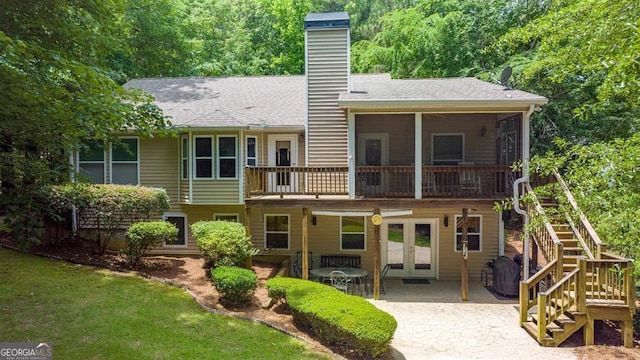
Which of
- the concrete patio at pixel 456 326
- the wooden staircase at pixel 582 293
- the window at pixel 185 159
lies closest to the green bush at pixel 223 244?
the window at pixel 185 159

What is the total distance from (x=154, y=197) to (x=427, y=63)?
612 inches

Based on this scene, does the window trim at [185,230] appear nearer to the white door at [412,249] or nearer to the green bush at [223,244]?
the green bush at [223,244]

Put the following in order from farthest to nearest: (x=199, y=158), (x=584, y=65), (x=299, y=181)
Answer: (x=199, y=158) < (x=299, y=181) < (x=584, y=65)

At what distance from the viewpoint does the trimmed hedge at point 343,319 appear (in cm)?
682

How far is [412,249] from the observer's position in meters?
13.2

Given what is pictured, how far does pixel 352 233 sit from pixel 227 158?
4.89 m

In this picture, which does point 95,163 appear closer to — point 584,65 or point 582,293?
point 584,65

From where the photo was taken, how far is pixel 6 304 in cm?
759

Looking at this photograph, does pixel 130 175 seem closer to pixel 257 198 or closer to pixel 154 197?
pixel 154 197

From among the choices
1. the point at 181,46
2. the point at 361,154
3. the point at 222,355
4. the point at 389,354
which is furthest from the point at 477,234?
the point at 181,46

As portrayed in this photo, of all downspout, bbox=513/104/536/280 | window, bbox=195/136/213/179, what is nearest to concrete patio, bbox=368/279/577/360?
downspout, bbox=513/104/536/280

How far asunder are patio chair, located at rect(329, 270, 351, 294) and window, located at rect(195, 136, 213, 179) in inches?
195

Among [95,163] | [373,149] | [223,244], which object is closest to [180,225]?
[95,163]

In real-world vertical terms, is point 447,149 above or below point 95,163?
above
